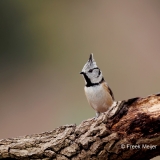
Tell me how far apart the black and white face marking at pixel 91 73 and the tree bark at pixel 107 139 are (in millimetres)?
419

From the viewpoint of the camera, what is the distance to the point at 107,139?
1.21 m

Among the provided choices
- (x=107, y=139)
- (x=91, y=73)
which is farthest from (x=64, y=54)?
(x=107, y=139)

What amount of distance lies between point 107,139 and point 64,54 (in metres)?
1.43

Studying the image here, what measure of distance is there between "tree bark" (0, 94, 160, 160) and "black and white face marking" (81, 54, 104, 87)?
1.38 feet

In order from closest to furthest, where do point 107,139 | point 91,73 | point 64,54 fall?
point 107,139
point 91,73
point 64,54

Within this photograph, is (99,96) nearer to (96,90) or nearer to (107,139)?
(96,90)

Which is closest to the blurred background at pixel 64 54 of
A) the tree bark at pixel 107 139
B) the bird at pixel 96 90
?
the bird at pixel 96 90

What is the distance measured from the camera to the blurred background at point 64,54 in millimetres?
2383

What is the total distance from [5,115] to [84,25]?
3.08ft

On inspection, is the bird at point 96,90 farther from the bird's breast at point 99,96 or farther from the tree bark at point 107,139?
the tree bark at point 107,139

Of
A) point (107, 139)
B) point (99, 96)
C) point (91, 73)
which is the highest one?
point (91, 73)

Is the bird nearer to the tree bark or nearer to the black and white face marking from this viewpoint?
the black and white face marking

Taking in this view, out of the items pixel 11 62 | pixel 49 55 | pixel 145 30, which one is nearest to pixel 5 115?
pixel 11 62

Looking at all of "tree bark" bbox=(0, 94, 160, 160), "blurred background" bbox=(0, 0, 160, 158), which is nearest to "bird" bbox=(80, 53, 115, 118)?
"tree bark" bbox=(0, 94, 160, 160)
